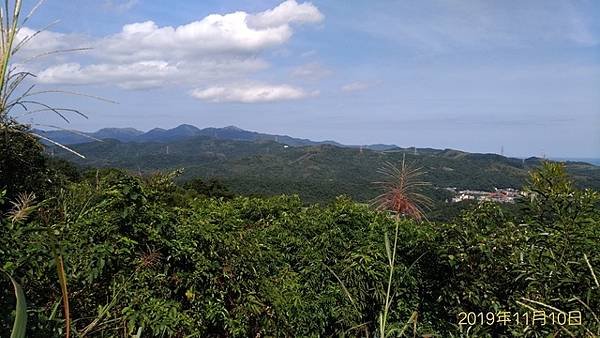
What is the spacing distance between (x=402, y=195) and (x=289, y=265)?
3.64 m

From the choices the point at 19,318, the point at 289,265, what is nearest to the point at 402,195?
the point at 19,318

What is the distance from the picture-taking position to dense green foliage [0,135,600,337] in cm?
288

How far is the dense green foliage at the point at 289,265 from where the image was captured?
9.44 ft

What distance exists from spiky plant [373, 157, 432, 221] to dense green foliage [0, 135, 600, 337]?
1.27 meters

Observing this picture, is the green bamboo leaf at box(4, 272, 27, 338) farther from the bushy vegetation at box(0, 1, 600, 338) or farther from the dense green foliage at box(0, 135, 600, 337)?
the dense green foliage at box(0, 135, 600, 337)

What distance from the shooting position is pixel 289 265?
5062 millimetres

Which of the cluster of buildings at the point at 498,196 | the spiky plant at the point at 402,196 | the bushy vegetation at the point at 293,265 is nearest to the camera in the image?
the spiky plant at the point at 402,196

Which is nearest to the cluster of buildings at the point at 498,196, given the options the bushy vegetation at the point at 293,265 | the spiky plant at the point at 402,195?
the bushy vegetation at the point at 293,265

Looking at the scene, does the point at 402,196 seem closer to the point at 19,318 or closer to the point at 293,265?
the point at 19,318

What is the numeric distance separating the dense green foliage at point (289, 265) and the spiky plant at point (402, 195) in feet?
4.17

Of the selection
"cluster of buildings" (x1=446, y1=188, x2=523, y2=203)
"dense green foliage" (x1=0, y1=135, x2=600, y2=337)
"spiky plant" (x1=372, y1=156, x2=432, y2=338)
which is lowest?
"dense green foliage" (x1=0, y1=135, x2=600, y2=337)

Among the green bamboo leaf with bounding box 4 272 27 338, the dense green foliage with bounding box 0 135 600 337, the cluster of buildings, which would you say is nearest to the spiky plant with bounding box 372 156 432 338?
the green bamboo leaf with bounding box 4 272 27 338

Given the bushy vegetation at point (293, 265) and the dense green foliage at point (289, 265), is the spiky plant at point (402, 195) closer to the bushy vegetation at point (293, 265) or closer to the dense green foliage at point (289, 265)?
the bushy vegetation at point (293, 265)

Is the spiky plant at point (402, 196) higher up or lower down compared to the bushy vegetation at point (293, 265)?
higher up
